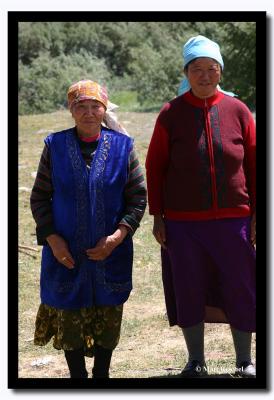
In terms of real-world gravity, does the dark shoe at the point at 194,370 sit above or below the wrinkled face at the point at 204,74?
below

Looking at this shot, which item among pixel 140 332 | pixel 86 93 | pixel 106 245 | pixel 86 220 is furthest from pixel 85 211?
pixel 140 332

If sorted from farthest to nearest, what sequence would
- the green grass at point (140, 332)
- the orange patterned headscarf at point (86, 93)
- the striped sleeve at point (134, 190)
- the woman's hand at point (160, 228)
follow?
the green grass at point (140, 332) < the woman's hand at point (160, 228) < the striped sleeve at point (134, 190) < the orange patterned headscarf at point (86, 93)

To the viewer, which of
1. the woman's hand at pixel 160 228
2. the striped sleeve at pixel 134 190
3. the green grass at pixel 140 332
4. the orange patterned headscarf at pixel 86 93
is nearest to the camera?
the orange patterned headscarf at pixel 86 93

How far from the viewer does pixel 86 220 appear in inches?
128

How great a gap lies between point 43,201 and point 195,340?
96 cm

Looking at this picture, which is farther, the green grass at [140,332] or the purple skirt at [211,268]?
the green grass at [140,332]

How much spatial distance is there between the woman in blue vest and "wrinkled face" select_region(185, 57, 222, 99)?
1.25 ft

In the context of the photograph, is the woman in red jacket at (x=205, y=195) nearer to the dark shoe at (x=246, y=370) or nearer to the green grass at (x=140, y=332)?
the dark shoe at (x=246, y=370)

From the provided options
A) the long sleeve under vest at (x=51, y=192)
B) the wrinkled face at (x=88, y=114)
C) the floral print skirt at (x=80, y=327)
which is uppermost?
the wrinkled face at (x=88, y=114)

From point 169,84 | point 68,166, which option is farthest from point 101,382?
point 169,84

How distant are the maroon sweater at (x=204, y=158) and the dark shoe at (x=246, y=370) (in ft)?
2.35

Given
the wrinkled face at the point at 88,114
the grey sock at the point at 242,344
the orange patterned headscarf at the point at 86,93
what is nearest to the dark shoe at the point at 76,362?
the grey sock at the point at 242,344

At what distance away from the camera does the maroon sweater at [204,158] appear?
3.29 m

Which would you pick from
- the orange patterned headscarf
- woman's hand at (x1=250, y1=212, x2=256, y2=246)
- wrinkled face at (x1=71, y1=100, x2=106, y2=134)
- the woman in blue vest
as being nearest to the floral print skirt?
the woman in blue vest
